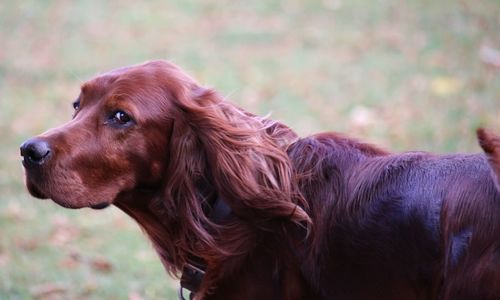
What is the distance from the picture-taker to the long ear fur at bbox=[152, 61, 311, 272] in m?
3.77

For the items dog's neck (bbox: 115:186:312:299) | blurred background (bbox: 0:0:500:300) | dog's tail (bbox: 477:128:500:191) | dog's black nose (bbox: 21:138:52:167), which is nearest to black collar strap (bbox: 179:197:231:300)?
dog's neck (bbox: 115:186:312:299)

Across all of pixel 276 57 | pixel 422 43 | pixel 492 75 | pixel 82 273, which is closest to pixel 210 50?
pixel 276 57

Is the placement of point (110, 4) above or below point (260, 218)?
below

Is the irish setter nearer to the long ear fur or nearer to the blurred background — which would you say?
the long ear fur

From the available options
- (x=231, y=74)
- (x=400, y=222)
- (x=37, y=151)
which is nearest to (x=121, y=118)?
(x=37, y=151)

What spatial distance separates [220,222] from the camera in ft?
12.8

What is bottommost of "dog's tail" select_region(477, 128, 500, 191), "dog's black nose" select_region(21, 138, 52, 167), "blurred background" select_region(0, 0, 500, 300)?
"blurred background" select_region(0, 0, 500, 300)

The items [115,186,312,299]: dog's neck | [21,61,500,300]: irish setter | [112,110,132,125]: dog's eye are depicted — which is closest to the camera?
[21,61,500,300]: irish setter

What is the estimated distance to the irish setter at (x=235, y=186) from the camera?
359cm

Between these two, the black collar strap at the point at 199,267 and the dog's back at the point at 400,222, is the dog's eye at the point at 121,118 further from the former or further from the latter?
the dog's back at the point at 400,222

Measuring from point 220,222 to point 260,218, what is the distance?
0.19 metres

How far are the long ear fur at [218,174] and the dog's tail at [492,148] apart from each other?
77cm

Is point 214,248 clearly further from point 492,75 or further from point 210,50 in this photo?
point 210,50

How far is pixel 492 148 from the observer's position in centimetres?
333
